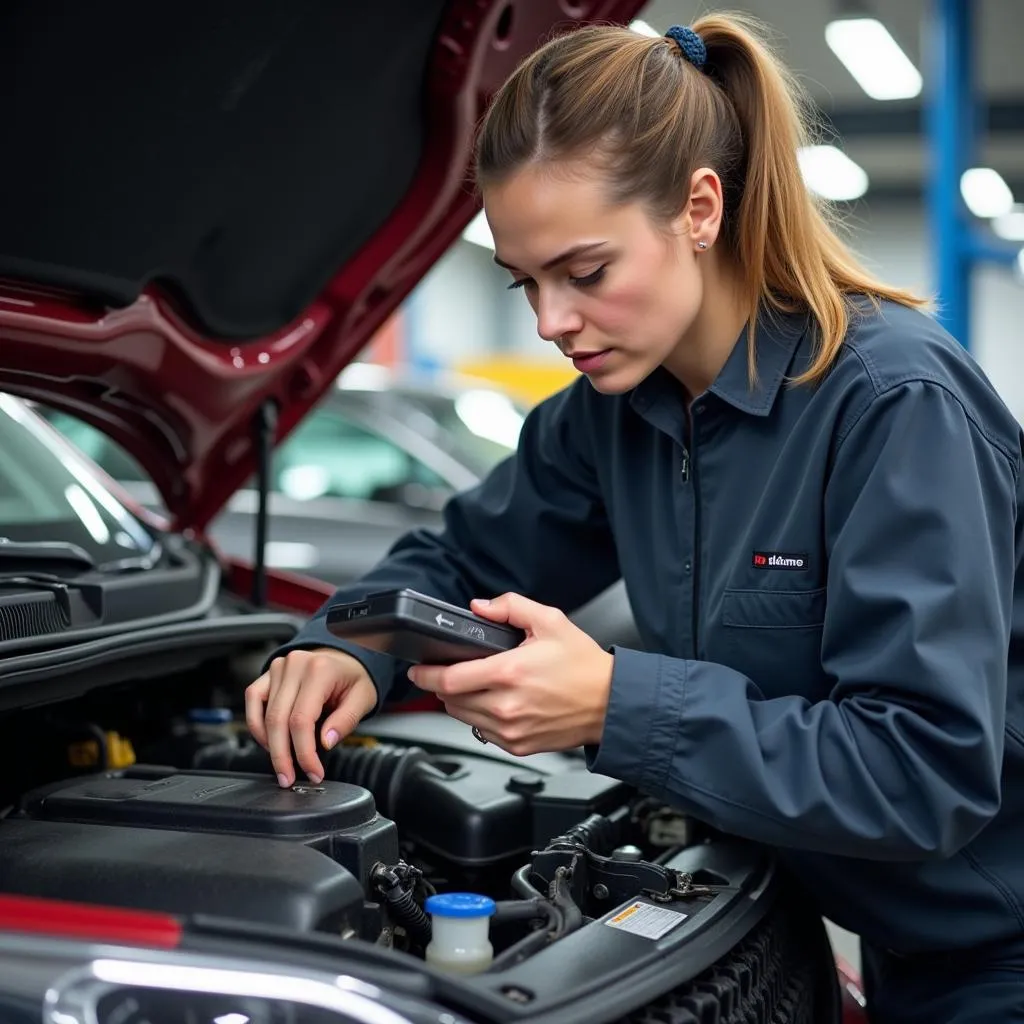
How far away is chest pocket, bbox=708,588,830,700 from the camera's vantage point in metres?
1.27

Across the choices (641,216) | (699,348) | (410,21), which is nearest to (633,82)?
(641,216)

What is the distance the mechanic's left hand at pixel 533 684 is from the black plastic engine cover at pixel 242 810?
0.14 metres

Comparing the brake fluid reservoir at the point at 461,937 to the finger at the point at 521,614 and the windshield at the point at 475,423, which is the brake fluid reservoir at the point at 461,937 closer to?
the finger at the point at 521,614

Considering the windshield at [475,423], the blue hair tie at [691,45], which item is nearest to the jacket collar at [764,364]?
the blue hair tie at [691,45]

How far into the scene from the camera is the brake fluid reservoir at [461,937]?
1.03 metres

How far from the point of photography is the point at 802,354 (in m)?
1.31

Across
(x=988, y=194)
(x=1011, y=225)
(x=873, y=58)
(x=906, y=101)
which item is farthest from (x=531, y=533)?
(x=1011, y=225)

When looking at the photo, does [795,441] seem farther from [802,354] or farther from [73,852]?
[73,852]

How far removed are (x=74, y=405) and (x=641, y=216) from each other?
3.04 feet

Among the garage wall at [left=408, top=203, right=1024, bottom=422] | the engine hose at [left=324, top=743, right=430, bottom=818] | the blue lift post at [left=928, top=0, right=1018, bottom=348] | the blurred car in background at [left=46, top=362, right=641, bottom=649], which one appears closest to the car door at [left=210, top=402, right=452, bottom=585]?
the blurred car in background at [left=46, top=362, right=641, bottom=649]

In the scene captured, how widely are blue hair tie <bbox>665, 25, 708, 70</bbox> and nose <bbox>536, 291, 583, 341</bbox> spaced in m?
0.29

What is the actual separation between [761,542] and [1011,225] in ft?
53.5

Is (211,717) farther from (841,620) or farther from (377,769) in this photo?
(841,620)

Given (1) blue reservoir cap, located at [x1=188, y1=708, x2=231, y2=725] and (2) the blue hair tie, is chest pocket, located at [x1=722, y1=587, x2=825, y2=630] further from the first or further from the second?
(1) blue reservoir cap, located at [x1=188, y1=708, x2=231, y2=725]
